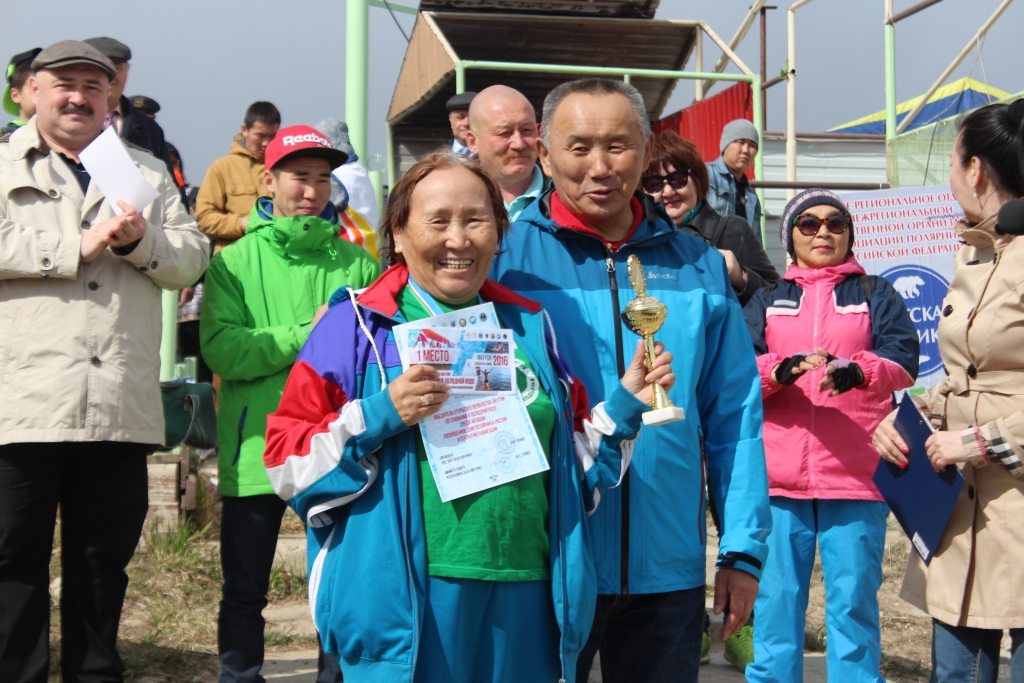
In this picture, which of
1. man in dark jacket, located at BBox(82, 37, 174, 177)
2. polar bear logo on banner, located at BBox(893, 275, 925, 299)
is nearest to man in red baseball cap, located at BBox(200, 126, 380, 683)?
man in dark jacket, located at BBox(82, 37, 174, 177)

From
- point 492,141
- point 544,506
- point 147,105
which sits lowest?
point 544,506

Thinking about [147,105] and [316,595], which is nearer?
[316,595]

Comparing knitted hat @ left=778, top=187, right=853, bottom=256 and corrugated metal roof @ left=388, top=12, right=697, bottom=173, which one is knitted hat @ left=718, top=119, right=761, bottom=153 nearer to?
knitted hat @ left=778, top=187, right=853, bottom=256

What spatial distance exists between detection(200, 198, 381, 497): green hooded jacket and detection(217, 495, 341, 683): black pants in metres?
0.10

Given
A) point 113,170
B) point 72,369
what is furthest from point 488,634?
point 113,170

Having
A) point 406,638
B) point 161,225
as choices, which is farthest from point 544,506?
point 161,225

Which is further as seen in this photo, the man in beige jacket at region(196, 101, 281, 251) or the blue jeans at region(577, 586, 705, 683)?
the man in beige jacket at region(196, 101, 281, 251)

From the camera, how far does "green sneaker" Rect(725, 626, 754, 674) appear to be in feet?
16.8

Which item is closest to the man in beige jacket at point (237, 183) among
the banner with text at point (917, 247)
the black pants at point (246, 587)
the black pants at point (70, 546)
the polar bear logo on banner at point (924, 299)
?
the black pants at point (246, 587)

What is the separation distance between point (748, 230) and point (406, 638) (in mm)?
3456

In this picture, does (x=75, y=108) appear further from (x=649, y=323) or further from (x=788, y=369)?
(x=788, y=369)

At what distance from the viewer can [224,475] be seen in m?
4.20

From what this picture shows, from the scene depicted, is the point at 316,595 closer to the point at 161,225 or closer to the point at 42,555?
the point at 42,555

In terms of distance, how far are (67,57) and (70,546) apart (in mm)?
1793
